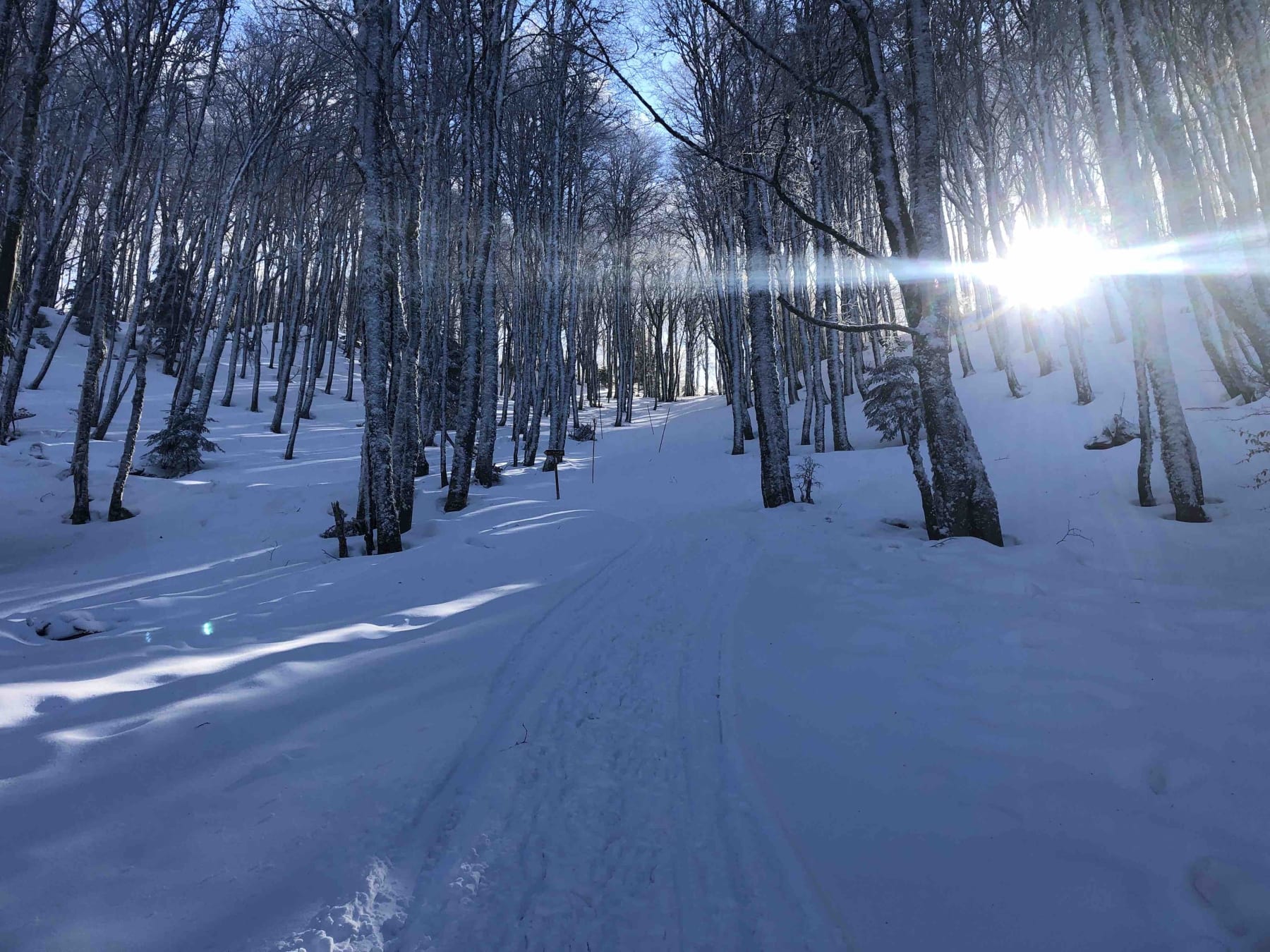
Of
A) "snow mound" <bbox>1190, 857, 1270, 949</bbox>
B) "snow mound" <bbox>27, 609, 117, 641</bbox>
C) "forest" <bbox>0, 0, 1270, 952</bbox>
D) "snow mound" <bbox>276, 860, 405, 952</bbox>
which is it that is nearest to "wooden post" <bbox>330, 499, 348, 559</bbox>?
"forest" <bbox>0, 0, 1270, 952</bbox>

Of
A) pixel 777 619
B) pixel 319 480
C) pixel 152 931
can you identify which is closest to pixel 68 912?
pixel 152 931

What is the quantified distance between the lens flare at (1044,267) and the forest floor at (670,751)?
11352 millimetres

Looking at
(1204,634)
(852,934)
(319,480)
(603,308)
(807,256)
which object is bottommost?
(852,934)

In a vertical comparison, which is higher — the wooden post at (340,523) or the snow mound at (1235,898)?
the wooden post at (340,523)

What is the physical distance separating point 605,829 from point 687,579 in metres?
3.47

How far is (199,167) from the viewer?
1898 centimetres

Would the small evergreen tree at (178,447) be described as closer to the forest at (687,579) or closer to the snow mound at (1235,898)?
the forest at (687,579)

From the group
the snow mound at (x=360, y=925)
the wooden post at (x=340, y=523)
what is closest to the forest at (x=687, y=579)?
the snow mound at (x=360, y=925)

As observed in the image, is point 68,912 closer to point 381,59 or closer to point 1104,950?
point 1104,950

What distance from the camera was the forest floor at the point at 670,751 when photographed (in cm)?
175

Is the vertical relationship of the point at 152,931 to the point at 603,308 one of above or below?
below

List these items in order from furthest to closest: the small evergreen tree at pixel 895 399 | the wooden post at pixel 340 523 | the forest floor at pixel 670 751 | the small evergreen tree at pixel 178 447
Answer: the small evergreen tree at pixel 178 447
the wooden post at pixel 340 523
the small evergreen tree at pixel 895 399
the forest floor at pixel 670 751

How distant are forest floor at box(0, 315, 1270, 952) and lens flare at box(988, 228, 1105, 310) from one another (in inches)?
447

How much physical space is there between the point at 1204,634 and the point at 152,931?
5.01m
